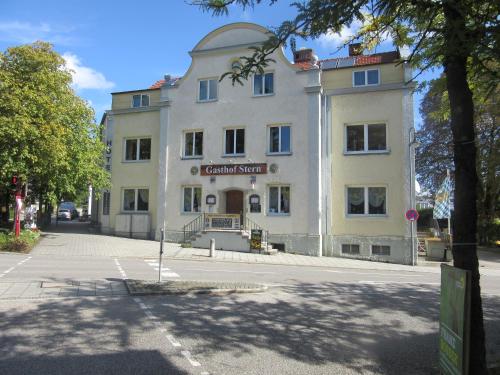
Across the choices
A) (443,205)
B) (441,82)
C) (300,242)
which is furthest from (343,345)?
(443,205)

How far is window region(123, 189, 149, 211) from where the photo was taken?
26812 millimetres

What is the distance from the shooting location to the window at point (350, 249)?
2241cm

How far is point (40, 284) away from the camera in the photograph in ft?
33.9

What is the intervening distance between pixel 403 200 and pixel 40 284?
1647 cm

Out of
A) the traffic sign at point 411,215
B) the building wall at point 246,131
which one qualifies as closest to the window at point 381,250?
the traffic sign at point 411,215

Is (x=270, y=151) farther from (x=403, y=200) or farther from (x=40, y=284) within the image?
(x=40, y=284)

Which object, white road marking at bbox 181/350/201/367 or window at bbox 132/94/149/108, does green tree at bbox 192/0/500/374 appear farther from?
window at bbox 132/94/149/108

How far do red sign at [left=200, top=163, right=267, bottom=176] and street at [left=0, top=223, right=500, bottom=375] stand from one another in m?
11.6

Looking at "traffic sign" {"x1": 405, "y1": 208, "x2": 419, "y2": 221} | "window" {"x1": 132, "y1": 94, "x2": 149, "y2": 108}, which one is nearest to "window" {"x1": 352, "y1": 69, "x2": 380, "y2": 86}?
"traffic sign" {"x1": 405, "y1": 208, "x2": 419, "y2": 221}

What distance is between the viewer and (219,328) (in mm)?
7055

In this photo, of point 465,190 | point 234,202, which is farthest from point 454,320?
point 234,202

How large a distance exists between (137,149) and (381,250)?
14.8 meters

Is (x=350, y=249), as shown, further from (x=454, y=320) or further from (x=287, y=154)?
(x=454, y=320)

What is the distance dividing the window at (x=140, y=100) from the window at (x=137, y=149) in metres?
2.16
